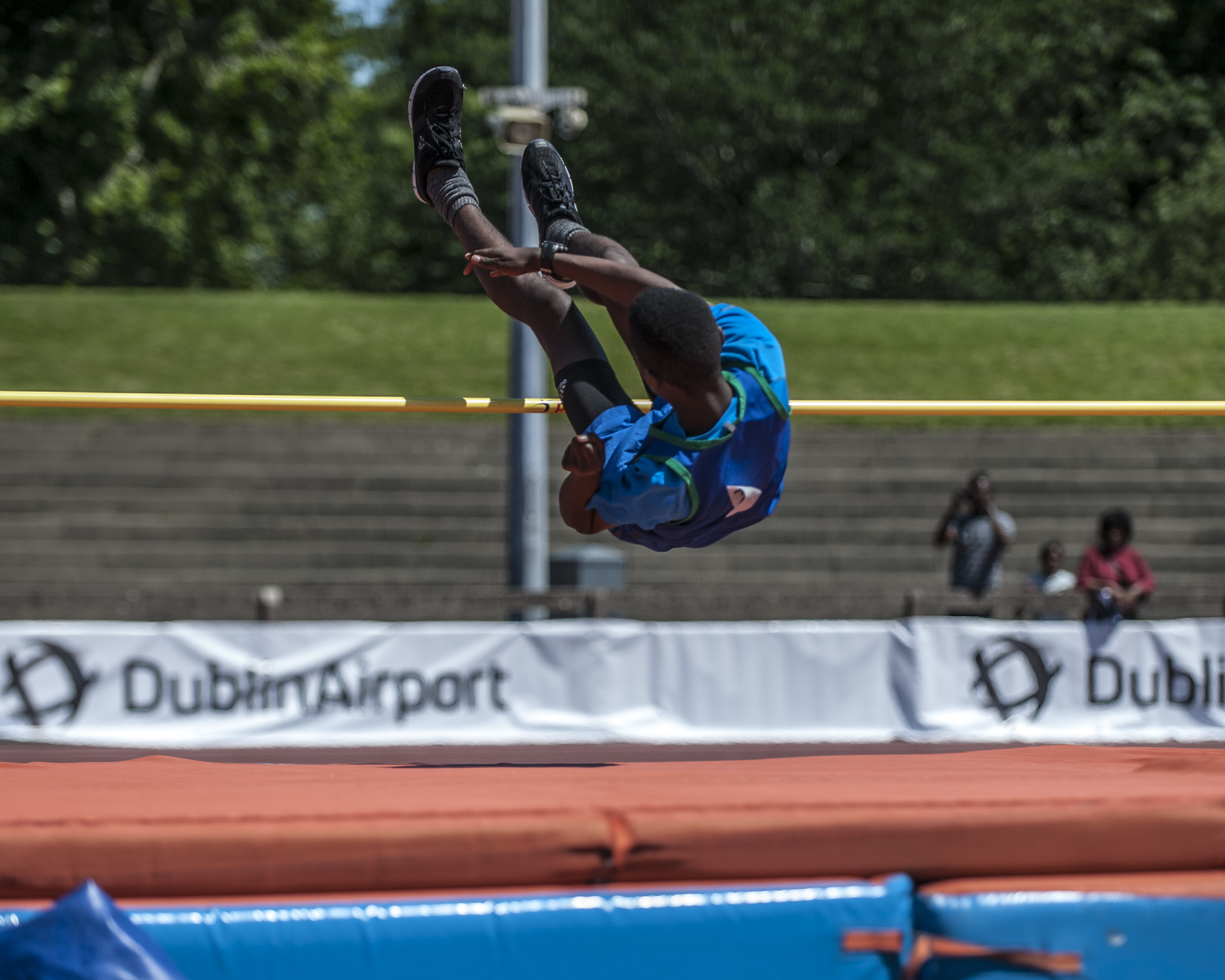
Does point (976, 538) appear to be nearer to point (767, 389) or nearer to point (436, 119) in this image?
point (436, 119)

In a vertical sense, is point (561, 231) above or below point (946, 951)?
above

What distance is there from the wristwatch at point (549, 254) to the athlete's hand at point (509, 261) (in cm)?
1

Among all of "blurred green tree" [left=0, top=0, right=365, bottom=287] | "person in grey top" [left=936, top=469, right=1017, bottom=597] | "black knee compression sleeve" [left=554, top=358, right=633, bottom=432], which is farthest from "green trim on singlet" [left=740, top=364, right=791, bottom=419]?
"blurred green tree" [left=0, top=0, right=365, bottom=287]

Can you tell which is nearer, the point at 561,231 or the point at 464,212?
the point at 561,231

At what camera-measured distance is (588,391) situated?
11.8ft

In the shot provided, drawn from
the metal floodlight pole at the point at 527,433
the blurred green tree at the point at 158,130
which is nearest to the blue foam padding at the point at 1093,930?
the metal floodlight pole at the point at 527,433

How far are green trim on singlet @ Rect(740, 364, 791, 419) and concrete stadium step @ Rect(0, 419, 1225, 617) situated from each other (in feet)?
26.0

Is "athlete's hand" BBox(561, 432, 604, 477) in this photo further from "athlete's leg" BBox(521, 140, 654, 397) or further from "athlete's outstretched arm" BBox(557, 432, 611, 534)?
"athlete's leg" BBox(521, 140, 654, 397)

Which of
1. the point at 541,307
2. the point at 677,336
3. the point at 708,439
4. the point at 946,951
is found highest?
the point at 541,307

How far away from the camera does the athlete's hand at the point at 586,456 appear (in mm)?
3117

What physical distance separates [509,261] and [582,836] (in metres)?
1.77

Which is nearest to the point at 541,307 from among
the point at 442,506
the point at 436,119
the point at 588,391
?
the point at 588,391

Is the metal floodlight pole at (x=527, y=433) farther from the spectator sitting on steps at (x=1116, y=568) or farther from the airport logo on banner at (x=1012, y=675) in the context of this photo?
the spectator sitting on steps at (x=1116, y=568)

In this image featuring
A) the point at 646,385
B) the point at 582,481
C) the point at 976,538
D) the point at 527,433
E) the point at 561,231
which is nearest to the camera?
the point at 582,481
